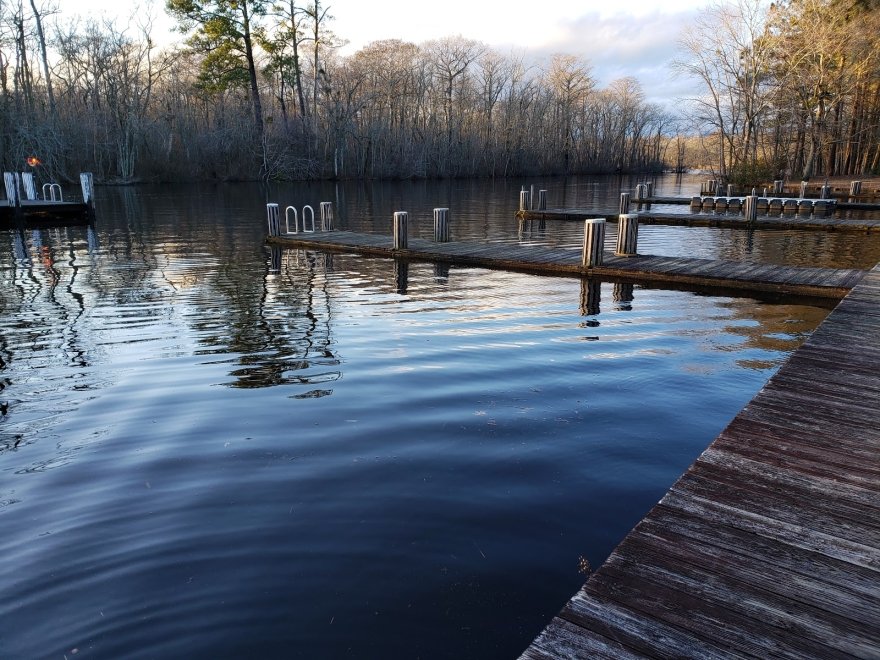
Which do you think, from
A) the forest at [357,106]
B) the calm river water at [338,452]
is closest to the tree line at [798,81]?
the forest at [357,106]

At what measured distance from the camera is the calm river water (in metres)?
3.35

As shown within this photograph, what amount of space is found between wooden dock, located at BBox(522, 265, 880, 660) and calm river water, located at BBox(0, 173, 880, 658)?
706mm

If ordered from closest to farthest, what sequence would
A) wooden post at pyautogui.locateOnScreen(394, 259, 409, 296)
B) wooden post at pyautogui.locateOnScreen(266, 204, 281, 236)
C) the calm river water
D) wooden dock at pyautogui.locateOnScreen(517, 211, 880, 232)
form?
the calm river water, wooden post at pyautogui.locateOnScreen(394, 259, 409, 296), wooden post at pyautogui.locateOnScreen(266, 204, 281, 236), wooden dock at pyautogui.locateOnScreen(517, 211, 880, 232)

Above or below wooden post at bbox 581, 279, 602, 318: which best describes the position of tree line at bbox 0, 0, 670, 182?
above

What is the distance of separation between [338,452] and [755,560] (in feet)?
11.0

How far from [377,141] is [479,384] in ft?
173

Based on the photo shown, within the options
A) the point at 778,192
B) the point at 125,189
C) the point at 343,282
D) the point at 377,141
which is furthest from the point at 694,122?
the point at 125,189

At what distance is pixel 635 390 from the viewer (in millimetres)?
6695

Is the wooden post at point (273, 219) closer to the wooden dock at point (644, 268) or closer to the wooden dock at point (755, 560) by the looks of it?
the wooden dock at point (644, 268)

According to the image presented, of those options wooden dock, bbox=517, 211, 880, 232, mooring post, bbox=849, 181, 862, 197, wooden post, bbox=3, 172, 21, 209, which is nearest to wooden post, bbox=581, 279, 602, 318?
wooden dock, bbox=517, 211, 880, 232

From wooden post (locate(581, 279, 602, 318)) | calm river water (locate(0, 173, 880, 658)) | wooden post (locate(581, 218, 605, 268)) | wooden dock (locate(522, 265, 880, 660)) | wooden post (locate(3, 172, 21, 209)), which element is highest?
wooden post (locate(3, 172, 21, 209))

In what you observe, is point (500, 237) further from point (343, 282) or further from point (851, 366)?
point (851, 366)

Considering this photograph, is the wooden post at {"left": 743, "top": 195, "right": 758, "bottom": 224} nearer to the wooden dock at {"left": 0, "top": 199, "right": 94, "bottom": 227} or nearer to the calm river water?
the calm river water

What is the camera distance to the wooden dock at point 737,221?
2044 cm
